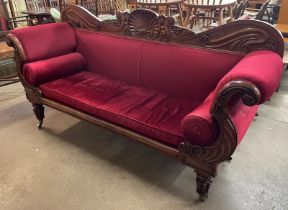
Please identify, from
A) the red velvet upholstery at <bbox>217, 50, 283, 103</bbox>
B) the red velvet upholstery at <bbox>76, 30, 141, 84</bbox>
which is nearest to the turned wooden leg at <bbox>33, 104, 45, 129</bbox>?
the red velvet upholstery at <bbox>76, 30, 141, 84</bbox>

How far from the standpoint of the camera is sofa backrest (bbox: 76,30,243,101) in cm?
162

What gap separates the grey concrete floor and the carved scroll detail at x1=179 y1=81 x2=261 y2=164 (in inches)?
14.2

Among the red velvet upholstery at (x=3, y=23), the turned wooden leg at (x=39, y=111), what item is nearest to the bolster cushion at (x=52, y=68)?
the turned wooden leg at (x=39, y=111)

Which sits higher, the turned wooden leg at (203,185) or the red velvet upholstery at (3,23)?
the red velvet upholstery at (3,23)

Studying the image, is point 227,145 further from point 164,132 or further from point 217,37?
point 217,37

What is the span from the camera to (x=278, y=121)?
2.23 metres

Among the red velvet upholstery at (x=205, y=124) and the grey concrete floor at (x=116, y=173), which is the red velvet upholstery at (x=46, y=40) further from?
the red velvet upholstery at (x=205, y=124)

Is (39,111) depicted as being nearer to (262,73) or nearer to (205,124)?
(205,124)

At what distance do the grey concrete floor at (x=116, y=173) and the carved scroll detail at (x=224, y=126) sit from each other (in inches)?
14.2

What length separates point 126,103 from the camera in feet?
5.50

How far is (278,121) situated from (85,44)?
1858 mm

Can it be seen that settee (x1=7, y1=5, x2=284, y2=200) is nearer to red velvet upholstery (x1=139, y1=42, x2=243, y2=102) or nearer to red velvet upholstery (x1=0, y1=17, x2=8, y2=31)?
red velvet upholstery (x1=139, y1=42, x2=243, y2=102)

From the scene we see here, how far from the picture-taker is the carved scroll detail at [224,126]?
102 cm

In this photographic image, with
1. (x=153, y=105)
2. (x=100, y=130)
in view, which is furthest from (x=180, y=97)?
(x=100, y=130)
